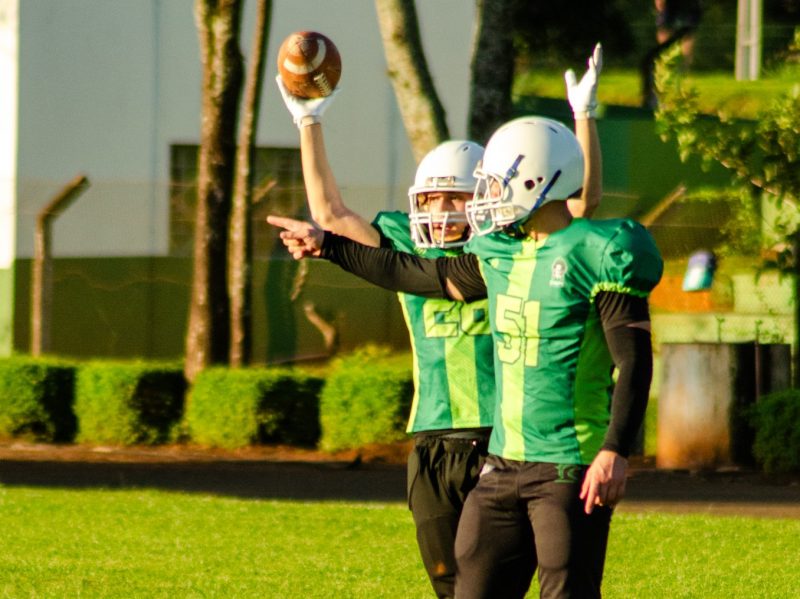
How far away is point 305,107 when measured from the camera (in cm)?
611

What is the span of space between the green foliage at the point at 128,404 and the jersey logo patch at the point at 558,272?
35.8 ft

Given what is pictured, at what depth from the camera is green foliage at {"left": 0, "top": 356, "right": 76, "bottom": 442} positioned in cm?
1553

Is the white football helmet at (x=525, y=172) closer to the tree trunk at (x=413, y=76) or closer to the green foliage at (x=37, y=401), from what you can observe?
the tree trunk at (x=413, y=76)

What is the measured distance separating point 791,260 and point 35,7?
9.79 meters

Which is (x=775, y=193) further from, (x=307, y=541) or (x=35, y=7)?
(x=35, y=7)

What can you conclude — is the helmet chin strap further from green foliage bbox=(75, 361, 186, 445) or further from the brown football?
green foliage bbox=(75, 361, 186, 445)

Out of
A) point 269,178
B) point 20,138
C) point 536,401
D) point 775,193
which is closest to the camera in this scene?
point 536,401

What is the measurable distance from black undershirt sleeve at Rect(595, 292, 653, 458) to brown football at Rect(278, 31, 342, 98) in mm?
1879

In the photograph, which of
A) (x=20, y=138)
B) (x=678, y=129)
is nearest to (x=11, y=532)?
(x=678, y=129)

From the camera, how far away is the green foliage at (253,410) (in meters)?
15.1

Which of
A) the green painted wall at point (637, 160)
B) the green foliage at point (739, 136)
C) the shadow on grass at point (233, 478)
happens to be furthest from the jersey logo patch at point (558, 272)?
the green painted wall at point (637, 160)

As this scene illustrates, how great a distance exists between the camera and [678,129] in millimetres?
14594

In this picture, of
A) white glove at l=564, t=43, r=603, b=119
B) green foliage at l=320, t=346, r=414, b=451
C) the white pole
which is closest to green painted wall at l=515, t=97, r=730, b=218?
green foliage at l=320, t=346, r=414, b=451

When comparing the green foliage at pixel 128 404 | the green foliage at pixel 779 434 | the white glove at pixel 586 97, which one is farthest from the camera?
the green foliage at pixel 128 404
